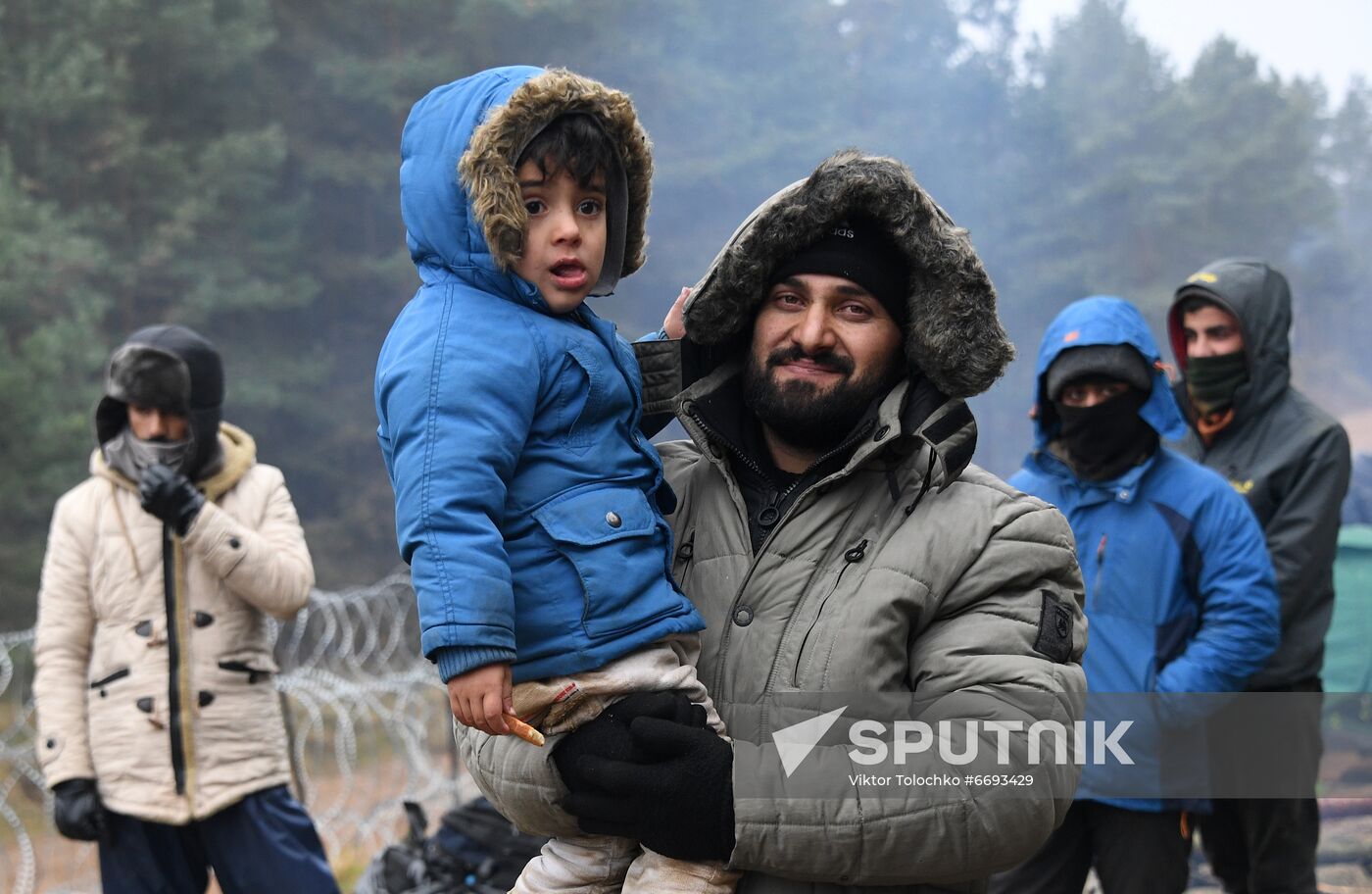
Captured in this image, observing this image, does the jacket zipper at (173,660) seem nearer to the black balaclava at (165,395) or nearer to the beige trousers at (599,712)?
the black balaclava at (165,395)

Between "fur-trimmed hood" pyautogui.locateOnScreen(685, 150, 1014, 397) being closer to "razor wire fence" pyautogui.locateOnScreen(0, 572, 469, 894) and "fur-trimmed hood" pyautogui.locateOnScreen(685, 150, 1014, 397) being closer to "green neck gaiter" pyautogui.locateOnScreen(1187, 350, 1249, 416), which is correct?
"green neck gaiter" pyautogui.locateOnScreen(1187, 350, 1249, 416)

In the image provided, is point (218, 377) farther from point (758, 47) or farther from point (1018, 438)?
point (1018, 438)

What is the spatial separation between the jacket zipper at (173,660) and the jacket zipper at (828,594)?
2.53 m

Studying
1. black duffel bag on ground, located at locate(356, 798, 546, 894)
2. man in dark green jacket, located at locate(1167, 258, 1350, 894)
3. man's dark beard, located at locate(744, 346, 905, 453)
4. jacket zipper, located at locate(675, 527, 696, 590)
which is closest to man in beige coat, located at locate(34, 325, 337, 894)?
black duffel bag on ground, located at locate(356, 798, 546, 894)

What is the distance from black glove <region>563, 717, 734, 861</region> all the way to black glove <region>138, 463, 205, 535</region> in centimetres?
236

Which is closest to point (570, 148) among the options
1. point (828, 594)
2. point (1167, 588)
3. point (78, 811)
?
point (828, 594)

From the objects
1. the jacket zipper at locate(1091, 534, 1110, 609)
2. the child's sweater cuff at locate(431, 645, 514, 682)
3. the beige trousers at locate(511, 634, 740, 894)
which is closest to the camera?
the child's sweater cuff at locate(431, 645, 514, 682)

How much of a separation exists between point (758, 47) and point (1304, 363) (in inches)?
672

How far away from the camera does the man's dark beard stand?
2232 millimetres

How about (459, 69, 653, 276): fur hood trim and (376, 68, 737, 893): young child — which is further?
(459, 69, 653, 276): fur hood trim

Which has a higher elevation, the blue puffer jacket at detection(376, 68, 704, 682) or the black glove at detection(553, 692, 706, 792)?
A: the blue puffer jacket at detection(376, 68, 704, 682)

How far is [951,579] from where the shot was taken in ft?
6.61

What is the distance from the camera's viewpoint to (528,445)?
2014 mm

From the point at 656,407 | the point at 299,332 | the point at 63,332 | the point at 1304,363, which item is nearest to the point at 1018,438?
the point at 1304,363
